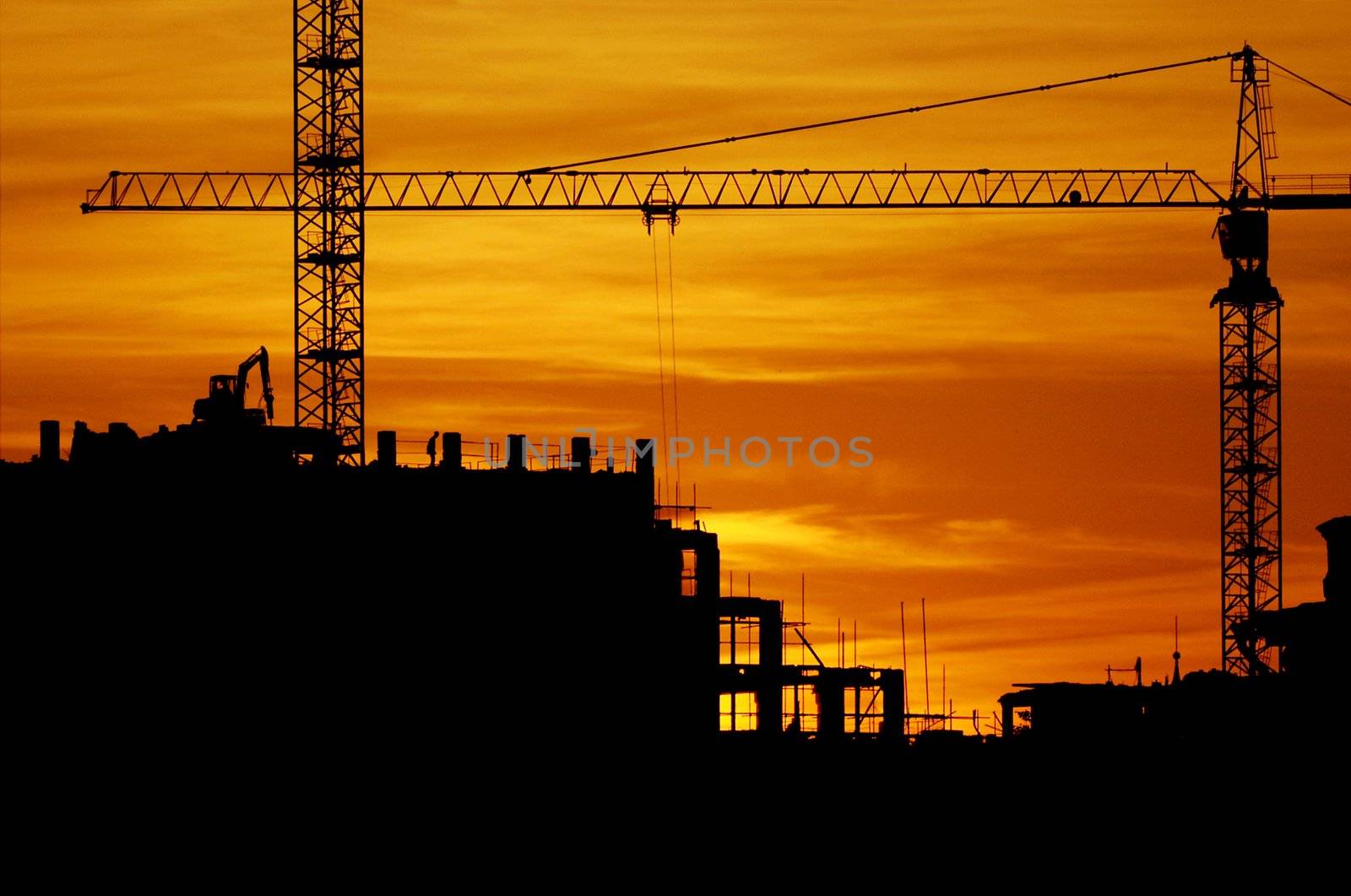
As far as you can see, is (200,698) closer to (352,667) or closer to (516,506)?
(352,667)

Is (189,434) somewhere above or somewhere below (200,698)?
above

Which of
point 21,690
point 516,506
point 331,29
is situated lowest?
point 21,690

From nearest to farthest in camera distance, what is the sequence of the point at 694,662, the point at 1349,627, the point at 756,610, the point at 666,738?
the point at 1349,627 → the point at 666,738 → the point at 694,662 → the point at 756,610

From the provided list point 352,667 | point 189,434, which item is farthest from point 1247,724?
point 189,434

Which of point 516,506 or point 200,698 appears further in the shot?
point 516,506

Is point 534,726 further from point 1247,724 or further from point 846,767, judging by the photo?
point 1247,724

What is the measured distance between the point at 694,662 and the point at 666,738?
9.79 metres

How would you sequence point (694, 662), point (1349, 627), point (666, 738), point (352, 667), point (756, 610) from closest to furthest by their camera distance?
1. point (1349, 627)
2. point (352, 667)
3. point (666, 738)
4. point (694, 662)
5. point (756, 610)

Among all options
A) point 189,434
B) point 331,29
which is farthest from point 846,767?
point 331,29

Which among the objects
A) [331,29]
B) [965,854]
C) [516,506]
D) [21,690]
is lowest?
[965,854]

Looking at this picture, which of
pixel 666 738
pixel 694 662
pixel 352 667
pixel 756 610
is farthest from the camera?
pixel 756 610

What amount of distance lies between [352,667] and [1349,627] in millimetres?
36356

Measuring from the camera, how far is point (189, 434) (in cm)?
10525

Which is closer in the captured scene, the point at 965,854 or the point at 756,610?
the point at 965,854
